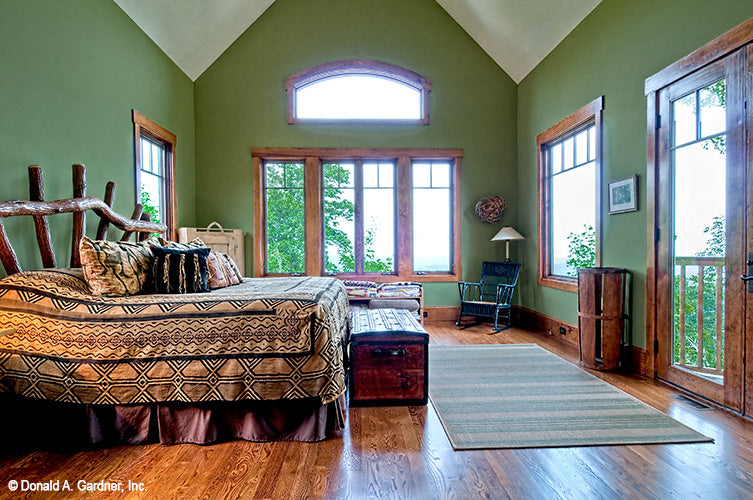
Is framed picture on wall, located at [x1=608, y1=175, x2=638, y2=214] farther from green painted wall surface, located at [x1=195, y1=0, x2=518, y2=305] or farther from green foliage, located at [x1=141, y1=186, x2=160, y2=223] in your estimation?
green foliage, located at [x1=141, y1=186, x2=160, y2=223]

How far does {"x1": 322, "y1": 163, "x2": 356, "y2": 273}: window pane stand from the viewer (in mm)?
5625

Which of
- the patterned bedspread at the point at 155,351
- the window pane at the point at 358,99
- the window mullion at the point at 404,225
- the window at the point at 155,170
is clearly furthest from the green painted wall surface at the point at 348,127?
the patterned bedspread at the point at 155,351

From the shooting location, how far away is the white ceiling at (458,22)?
13.5ft

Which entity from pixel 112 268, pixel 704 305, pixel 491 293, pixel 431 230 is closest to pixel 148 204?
pixel 112 268

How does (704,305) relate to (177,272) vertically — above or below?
below

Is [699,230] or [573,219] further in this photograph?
[573,219]

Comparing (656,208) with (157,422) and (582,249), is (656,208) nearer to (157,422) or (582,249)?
(582,249)

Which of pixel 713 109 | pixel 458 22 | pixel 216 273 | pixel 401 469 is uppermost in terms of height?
pixel 458 22

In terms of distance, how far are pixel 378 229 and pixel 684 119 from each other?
3636 mm

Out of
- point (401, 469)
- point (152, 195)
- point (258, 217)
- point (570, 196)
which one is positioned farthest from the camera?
point (258, 217)

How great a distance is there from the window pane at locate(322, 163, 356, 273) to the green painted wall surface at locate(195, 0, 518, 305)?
16.9 inches

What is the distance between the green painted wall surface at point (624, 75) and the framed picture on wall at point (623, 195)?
0.05 meters

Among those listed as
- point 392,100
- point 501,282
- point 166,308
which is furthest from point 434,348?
point 392,100

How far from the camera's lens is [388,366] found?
2.58 meters
